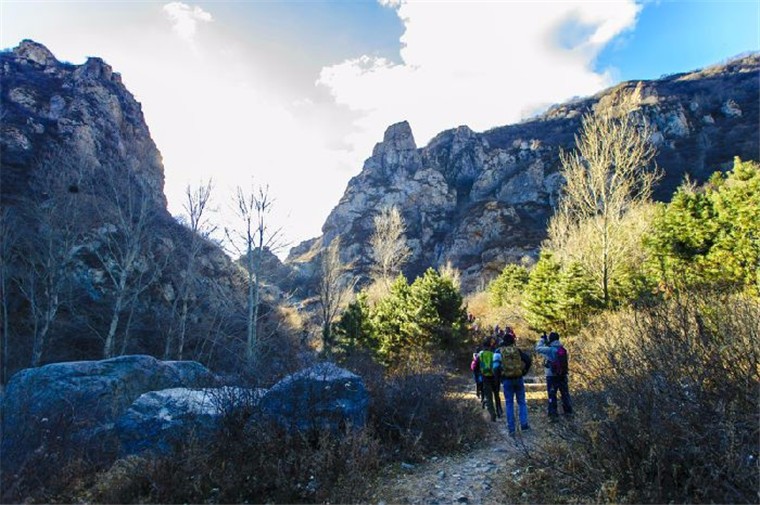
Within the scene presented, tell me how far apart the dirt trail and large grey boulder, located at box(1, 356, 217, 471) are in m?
4.30

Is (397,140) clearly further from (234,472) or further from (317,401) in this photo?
(234,472)

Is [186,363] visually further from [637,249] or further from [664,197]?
[664,197]

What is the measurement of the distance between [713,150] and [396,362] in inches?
2819

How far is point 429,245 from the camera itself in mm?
77750

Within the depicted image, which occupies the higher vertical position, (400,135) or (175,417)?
(400,135)

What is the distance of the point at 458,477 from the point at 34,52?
178 feet

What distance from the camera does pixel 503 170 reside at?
88250 mm

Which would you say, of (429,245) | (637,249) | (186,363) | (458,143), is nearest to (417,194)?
(429,245)

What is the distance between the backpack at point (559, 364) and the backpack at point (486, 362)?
1331 millimetres

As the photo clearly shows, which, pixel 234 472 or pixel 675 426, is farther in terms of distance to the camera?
pixel 234 472

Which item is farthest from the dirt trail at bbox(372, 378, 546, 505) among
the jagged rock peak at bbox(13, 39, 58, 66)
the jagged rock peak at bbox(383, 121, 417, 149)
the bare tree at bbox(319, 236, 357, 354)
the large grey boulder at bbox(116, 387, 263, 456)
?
the jagged rock peak at bbox(383, 121, 417, 149)

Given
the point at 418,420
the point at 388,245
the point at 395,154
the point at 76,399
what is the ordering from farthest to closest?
the point at 395,154 < the point at 388,245 < the point at 76,399 < the point at 418,420

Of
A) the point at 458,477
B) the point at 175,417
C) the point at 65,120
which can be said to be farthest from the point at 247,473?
the point at 65,120

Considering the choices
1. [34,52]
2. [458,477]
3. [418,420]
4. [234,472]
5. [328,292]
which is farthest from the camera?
[34,52]
